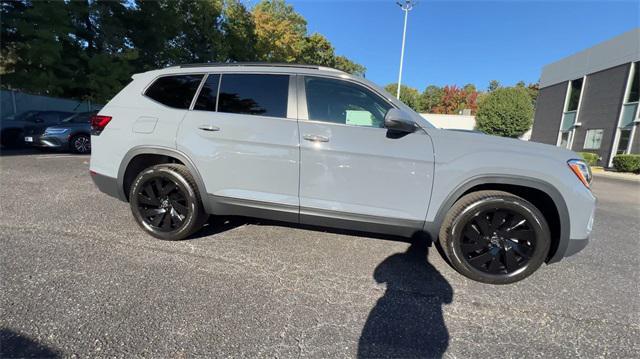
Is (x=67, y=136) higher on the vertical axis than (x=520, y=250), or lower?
higher

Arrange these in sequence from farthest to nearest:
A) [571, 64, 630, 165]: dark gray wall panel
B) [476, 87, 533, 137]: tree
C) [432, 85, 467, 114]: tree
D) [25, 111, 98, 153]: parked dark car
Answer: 1. [432, 85, 467, 114]: tree
2. [476, 87, 533, 137]: tree
3. [571, 64, 630, 165]: dark gray wall panel
4. [25, 111, 98, 153]: parked dark car

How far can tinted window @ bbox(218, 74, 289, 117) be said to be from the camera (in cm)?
306

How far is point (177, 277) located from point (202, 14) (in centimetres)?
2420

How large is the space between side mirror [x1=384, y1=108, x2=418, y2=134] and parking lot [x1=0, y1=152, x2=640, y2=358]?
52.3 inches

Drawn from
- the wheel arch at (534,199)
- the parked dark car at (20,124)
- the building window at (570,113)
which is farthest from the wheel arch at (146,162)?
the building window at (570,113)

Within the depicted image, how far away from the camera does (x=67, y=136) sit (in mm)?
9547

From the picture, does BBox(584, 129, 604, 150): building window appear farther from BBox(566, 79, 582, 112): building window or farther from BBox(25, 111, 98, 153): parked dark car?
BBox(25, 111, 98, 153): parked dark car

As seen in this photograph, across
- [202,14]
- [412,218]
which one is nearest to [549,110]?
[202,14]

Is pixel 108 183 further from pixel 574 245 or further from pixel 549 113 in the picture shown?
pixel 549 113

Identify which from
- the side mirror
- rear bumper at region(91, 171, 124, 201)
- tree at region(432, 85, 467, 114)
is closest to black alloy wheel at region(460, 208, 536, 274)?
the side mirror

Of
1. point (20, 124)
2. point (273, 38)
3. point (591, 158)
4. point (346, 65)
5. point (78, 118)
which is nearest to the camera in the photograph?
point (78, 118)

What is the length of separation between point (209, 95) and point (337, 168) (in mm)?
1563

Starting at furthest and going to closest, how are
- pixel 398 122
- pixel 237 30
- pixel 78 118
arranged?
pixel 237 30 → pixel 78 118 → pixel 398 122

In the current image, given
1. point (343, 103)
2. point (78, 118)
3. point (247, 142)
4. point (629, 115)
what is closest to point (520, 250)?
point (343, 103)
